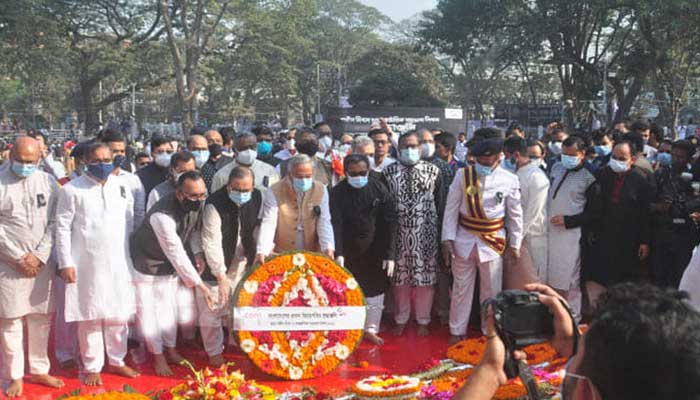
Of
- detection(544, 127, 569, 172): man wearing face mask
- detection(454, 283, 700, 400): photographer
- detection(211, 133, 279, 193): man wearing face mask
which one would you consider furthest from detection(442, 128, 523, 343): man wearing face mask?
detection(454, 283, 700, 400): photographer

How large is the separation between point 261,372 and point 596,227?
3.09 metres

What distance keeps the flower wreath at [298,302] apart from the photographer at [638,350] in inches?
145

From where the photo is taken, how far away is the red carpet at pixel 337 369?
5.08 m

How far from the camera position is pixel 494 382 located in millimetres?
1885

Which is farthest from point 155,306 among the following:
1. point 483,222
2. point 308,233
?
point 483,222

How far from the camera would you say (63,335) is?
223 inches

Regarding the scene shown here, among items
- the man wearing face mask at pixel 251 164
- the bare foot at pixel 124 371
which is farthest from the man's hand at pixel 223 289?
the man wearing face mask at pixel 251 164

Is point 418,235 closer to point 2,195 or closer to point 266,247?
point 266,247

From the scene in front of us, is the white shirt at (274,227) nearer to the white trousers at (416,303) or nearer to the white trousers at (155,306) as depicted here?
the white trousers at (155,306)

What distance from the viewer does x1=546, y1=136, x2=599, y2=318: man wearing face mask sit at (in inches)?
244

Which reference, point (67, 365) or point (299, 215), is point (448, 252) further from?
point (67, 365)

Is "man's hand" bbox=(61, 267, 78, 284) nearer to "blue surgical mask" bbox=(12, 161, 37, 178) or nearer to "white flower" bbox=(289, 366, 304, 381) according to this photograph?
"blue surgical mask" bbox=(12, 161, 37, 178)

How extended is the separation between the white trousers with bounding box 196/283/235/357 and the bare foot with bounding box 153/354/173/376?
0.33 m

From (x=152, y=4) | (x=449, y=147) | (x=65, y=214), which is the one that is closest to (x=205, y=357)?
(x=65, y=214)
